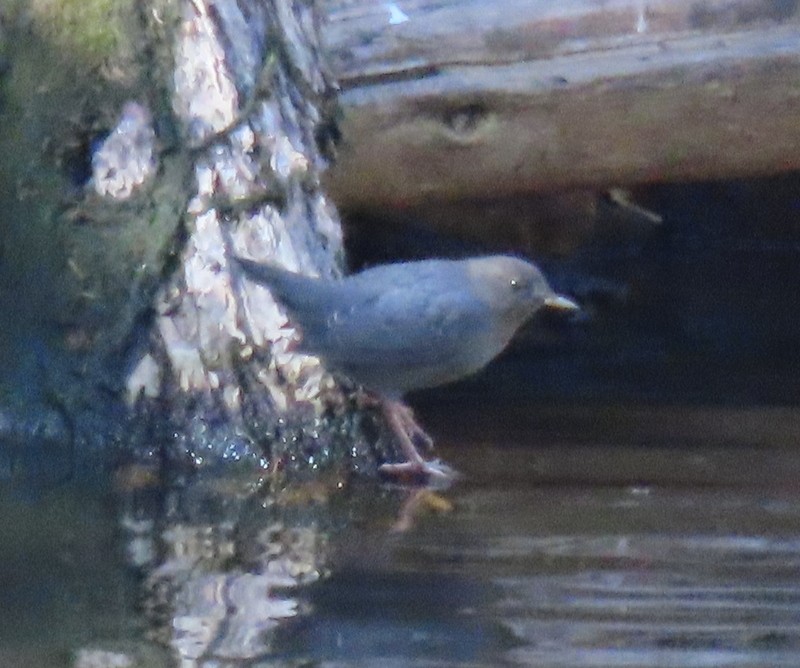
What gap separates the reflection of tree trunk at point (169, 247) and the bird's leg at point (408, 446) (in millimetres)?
125

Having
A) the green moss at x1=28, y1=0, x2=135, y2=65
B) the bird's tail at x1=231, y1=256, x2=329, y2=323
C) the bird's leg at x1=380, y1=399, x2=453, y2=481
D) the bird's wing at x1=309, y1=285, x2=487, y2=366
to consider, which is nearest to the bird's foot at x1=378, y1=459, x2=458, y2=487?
the bird's leg at x1=380, y1=399, x2=453, y2=481

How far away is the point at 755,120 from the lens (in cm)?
513

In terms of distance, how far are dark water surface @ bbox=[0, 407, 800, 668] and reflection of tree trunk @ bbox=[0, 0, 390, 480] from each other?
375 mm

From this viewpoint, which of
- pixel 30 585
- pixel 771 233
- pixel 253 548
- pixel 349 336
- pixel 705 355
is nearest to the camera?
pixel 30 585

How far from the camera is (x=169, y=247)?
190 inches

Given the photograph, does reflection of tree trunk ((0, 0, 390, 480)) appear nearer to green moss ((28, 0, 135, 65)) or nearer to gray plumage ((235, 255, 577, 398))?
green moss ((28, 0, 135, 65))

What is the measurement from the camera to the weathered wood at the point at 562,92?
505cm

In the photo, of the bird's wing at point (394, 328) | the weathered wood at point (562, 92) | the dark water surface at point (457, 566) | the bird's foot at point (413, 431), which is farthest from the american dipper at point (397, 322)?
the weathered wood at point (562, 92)

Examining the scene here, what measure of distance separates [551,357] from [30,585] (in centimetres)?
350

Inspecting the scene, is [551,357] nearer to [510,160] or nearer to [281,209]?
[510,160]

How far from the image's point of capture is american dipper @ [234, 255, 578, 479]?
4445 millimetres

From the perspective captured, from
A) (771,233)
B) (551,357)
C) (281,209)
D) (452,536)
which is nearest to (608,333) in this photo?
(551,357)

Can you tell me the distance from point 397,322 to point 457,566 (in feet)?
3.37

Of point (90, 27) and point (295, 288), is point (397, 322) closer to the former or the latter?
point (295, 288)
